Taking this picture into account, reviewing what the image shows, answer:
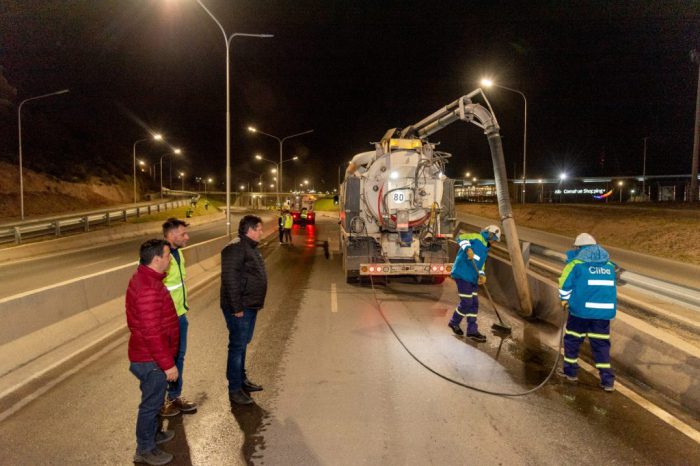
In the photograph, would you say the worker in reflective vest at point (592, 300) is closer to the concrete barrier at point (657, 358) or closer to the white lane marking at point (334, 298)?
the concrete barrier at point (657, 358)

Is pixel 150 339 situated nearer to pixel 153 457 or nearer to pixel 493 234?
pixel 153 457

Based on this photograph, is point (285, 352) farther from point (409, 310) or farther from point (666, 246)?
point (666, 246)

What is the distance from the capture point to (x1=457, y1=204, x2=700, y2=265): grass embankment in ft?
58.0

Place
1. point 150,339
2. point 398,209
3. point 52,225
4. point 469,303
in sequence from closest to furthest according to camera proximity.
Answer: point 150,339
point 469,303
point 398,209
point 52,225

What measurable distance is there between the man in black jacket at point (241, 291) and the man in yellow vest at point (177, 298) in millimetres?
473

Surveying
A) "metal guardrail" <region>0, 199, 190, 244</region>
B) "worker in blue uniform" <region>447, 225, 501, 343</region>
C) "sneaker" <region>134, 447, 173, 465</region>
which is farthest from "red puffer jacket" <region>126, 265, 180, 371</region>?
"metal guardrail" <region>0, 199, 190, 244</region>

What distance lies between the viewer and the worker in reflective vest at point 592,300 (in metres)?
5.53

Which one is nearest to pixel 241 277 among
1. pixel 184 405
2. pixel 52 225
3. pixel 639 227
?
pixel 184 405

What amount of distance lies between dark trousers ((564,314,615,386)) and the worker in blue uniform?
1.84 meters

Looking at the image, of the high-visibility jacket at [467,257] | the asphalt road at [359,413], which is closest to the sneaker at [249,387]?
the asphalt road at [359,413]

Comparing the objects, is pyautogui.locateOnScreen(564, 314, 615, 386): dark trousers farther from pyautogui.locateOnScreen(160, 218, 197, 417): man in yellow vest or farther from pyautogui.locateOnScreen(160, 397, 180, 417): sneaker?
pyautogui.locateOnScreen(160, 397, 180, 417): sneaker

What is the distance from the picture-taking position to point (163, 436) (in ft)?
14.3

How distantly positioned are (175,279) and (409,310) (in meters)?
5.61

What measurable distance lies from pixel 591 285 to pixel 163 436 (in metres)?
4.74
